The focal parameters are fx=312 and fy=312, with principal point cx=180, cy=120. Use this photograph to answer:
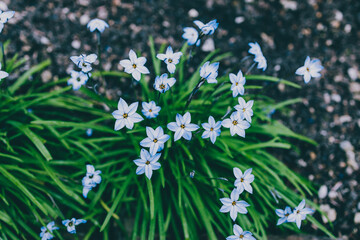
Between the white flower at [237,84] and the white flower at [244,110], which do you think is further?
the white flower at [237,84]

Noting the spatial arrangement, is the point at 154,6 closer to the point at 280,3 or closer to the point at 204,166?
the point at 280,3

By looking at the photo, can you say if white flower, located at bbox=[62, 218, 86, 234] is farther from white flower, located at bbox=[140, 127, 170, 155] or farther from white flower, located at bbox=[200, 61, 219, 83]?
white flower, located at bbox=[200, 61, 219, 83]

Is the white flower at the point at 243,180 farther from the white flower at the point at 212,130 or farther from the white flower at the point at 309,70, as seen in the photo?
the white flower at the point at 309,70

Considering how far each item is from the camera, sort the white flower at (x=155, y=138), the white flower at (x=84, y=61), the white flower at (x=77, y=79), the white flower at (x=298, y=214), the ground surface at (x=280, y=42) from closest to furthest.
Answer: the white flower at (x=155, y=138), the white flower at (x=84, y=61), the white flower at (x=298, y=214), the white flower at (x=77, y=79), the ground surface at (x=280, y=42)

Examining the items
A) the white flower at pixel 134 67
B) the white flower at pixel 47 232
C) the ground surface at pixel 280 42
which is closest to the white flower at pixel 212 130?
the white flower at pixel 134 67

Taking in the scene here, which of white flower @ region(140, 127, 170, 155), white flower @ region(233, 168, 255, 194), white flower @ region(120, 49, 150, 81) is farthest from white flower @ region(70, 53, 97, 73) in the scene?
white flower @ region(233, 168, 255, 194)

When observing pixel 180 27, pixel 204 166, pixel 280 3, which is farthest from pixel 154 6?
pixel 204 166

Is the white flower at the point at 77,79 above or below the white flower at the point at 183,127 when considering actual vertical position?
above
